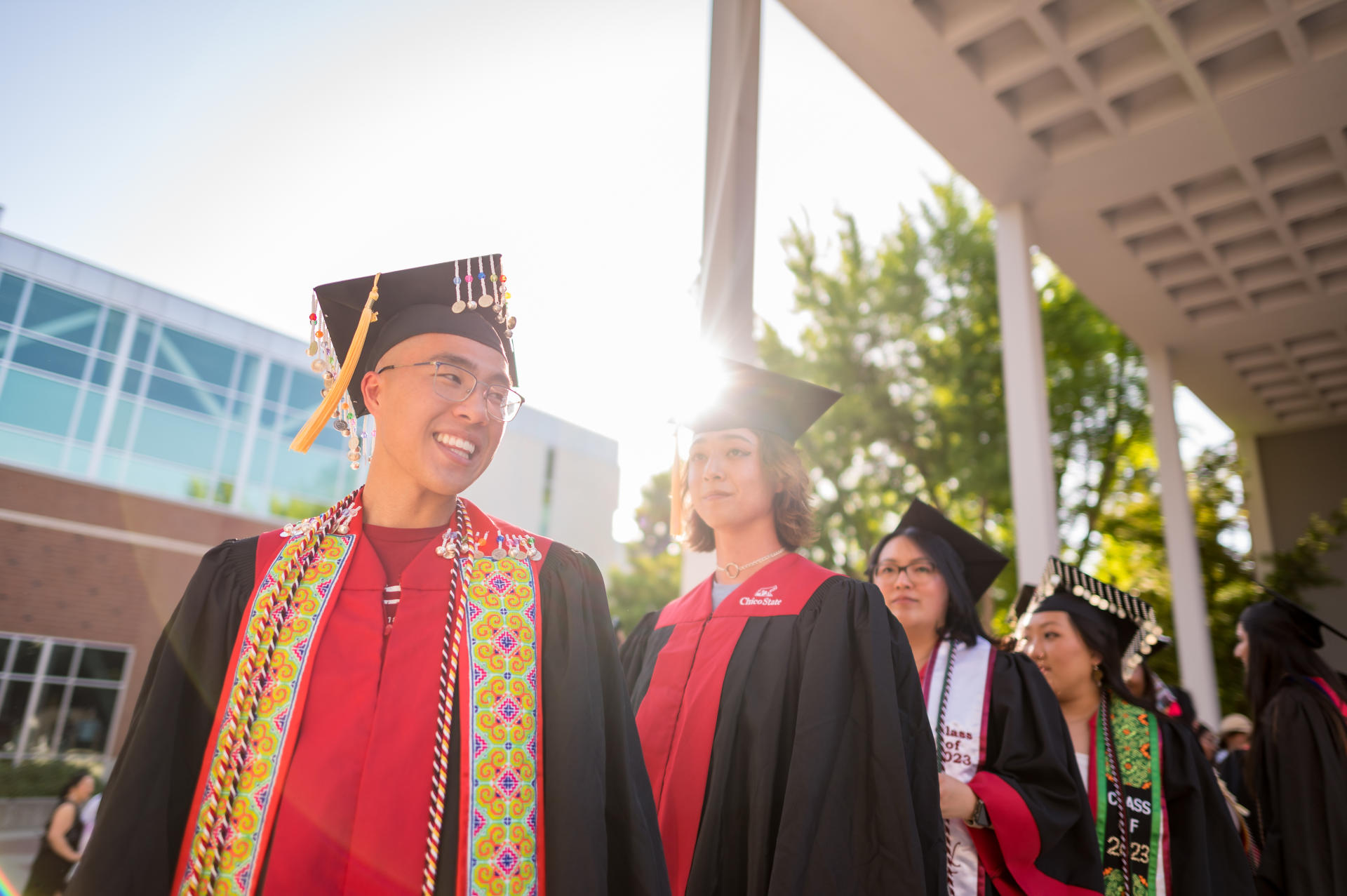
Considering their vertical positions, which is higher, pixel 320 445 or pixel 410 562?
pixel 320 445

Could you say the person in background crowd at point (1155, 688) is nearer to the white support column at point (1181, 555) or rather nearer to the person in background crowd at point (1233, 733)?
the person in background crowd at point (1233, 733)

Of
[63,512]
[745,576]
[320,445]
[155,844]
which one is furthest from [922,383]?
[155,844]

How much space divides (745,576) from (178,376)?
109 inches

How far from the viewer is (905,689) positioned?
7.42 ft

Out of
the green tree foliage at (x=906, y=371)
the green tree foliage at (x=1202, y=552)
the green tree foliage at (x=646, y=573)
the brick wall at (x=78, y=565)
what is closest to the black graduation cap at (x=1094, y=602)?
the brick wall at (x=78, y=565)

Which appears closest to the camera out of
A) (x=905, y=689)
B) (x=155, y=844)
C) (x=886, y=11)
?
(x=155, y=844)

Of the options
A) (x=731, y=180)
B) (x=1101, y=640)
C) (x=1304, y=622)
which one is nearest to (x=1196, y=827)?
(x=1101, y=640)

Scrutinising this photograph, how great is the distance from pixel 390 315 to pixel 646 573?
1692 centimetres

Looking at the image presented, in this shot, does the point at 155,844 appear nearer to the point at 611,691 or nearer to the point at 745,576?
the point at 611,691

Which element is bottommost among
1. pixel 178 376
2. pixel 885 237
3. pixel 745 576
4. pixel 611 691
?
pixel 611 691

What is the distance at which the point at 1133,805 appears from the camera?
3.29 metres

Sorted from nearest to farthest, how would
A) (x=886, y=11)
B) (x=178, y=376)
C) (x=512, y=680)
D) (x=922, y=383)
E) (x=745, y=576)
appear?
(x=512, y=680)
(x=745, y=576)
(x=178, y=376)
(x=886, y=11)
(x=922, y=383)

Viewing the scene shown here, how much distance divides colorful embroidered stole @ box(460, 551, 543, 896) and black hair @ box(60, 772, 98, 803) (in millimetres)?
4030

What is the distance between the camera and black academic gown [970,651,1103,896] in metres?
2.55
